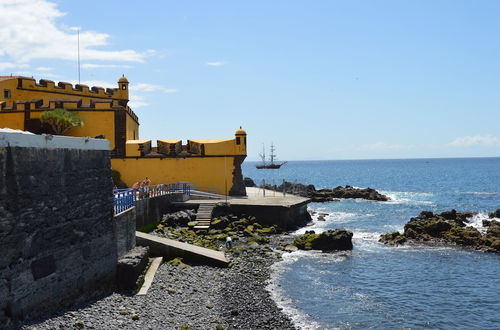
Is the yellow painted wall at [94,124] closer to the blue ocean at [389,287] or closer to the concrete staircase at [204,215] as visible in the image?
the concrete staircase at [204,215]

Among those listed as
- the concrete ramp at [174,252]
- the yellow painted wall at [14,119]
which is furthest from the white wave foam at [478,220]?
the yellow painted wall at [14,119]

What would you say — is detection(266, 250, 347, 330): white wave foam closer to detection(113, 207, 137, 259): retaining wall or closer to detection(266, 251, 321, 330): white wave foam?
detection(266, 251, 321, 330): white wave foam

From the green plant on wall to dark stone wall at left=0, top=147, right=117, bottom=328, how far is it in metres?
16.2

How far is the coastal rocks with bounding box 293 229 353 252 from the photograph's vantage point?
27500 mm

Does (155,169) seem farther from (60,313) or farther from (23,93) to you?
(60,313)

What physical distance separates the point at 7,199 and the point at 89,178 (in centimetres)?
397

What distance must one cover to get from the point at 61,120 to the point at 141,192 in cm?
818

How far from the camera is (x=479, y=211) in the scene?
48.3 meters

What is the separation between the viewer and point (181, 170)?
3491 cm

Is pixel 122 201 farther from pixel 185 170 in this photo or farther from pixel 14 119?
pixel 14 119

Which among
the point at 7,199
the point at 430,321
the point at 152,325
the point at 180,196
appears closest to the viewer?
the point at 7,199

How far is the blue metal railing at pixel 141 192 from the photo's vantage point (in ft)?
59.8

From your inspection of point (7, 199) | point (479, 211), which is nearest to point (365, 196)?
point (479, 211)

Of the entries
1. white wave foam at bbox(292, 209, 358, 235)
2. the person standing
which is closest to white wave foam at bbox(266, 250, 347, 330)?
the person standing
